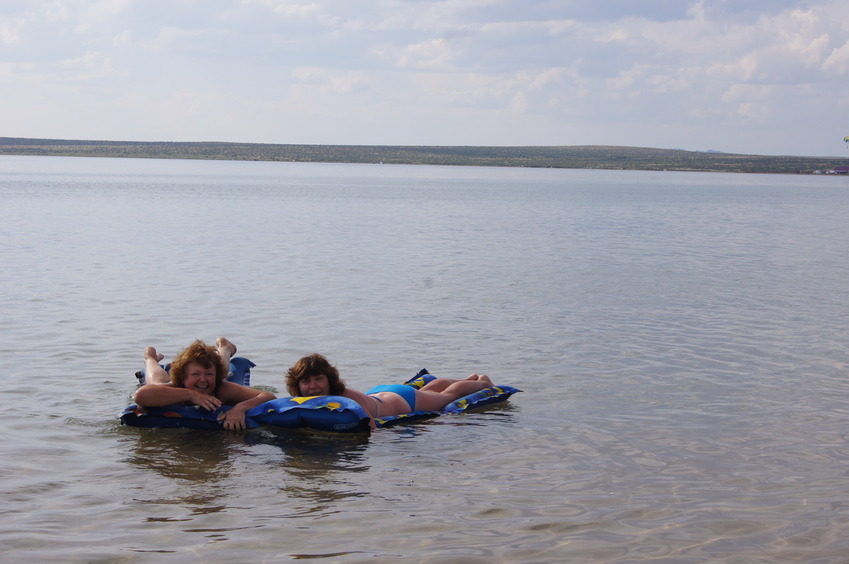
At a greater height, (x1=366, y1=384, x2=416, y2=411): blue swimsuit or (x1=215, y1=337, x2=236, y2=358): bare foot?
(x1=215, y1=337, x2=236, y2=358): bare foot

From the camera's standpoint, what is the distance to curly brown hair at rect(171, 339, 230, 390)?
345 inches

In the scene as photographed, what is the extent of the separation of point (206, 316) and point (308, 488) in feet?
25.4

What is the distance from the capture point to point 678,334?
1383cm

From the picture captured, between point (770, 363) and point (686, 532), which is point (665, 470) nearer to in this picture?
point (686, 532)

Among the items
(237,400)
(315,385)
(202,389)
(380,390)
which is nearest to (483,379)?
(380,390)

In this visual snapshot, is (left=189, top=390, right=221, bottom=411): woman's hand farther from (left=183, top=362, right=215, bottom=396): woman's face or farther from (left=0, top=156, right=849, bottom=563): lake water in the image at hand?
(left=0, top=156, right=849, bottom=563): lake water

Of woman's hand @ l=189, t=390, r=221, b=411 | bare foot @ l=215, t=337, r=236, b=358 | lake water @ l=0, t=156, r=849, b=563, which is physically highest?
bare foot @ l=215, t=337, r=236, b=358

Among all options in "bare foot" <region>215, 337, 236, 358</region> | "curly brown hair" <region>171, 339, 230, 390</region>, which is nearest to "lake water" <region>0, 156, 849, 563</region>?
"curly brown hair" <region>171, 339, 230, 390</region>

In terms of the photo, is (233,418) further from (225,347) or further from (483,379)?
(483,379)

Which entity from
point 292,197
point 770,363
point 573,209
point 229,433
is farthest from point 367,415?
point 292,197

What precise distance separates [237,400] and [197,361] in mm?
587

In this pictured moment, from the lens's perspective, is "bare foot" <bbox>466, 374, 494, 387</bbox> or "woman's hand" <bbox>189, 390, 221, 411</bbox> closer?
"woman's hand" <bbox>189, 390, 221, 411</bbox>

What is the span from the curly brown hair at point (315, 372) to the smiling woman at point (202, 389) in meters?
0.29

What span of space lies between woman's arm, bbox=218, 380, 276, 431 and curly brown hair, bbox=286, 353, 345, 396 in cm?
27
